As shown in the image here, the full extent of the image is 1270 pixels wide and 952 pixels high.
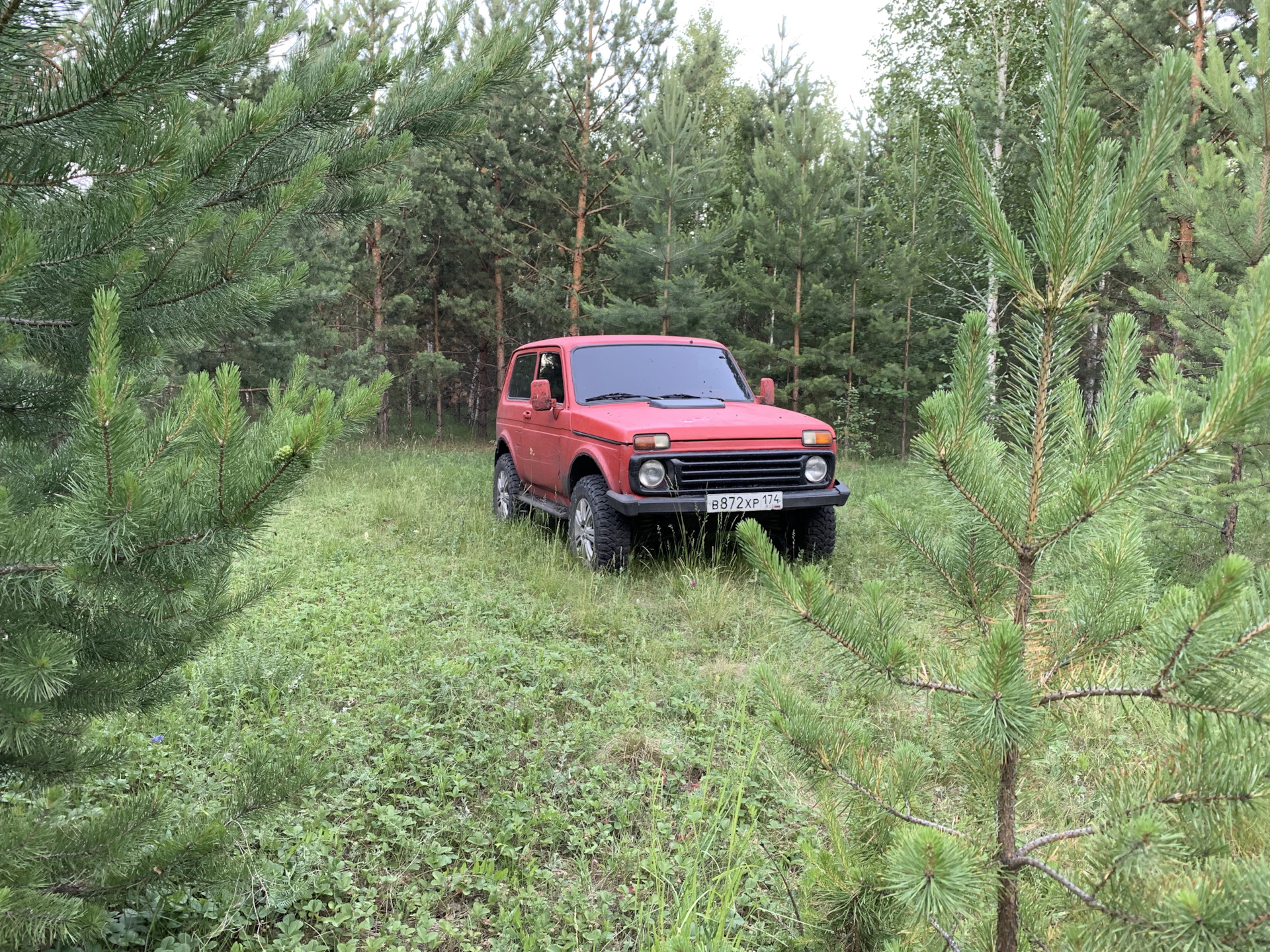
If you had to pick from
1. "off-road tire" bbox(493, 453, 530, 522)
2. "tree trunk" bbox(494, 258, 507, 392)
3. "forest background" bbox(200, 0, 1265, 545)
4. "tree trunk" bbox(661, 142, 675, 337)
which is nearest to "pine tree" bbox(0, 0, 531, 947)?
"off-road tire" bbox(493, 453, 530, 522)

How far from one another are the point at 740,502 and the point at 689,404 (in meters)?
1.23

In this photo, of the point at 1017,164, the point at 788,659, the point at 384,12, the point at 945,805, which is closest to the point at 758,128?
the point at 1017,164

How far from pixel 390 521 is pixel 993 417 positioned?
7.72m

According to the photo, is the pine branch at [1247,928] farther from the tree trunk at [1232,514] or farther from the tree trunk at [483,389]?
the tree trunk at [483,389]

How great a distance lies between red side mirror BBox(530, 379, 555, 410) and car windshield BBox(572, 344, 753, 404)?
→ 26 cm

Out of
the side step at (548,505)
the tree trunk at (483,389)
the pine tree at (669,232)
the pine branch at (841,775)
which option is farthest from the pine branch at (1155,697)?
the tree trunk at (483,389)

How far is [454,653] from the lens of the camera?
438 centimetres

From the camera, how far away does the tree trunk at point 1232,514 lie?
4973mm

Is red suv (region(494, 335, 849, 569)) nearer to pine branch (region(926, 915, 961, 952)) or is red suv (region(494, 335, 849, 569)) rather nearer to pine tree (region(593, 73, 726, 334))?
pine branch (region(926, 915, 961, 952))

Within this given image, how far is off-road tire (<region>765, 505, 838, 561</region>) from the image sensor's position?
20.9 ft

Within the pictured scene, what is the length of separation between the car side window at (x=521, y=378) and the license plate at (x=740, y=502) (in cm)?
303

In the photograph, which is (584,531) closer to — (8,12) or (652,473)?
(652,473)

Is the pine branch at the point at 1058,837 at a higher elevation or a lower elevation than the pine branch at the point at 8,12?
lower

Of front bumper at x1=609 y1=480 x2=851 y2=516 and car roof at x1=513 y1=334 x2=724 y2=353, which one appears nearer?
front bumper at x1=609 y1=480 x2=851 y2=516
